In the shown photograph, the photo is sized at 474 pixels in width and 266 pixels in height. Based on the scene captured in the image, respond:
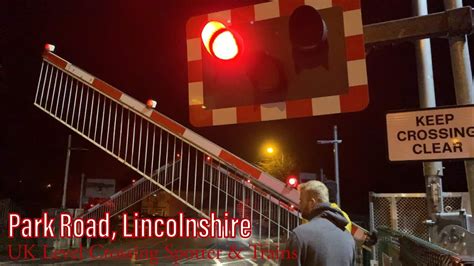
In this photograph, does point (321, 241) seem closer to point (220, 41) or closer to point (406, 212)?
point (220, 41)

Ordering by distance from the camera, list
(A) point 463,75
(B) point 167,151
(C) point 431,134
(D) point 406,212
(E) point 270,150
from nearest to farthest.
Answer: (C) point 431,134 → (A) point 463,75 → (B) point 167,151 → (D) point 406,212 → (E) point 270,150

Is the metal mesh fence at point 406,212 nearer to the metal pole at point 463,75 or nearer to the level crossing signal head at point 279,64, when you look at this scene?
the metal pole at point 463,75

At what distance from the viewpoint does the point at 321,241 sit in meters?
2.82

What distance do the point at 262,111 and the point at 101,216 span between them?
54.0 ft

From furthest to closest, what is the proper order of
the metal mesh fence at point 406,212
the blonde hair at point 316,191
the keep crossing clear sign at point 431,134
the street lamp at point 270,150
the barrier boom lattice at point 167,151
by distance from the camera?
the street lamp at point 270,150
the metal mesh fence at point 406,212
the barrier boom lattice at point 167,151
the blonde hair at point 316,191
the keep crossing clear sign at point 431,134

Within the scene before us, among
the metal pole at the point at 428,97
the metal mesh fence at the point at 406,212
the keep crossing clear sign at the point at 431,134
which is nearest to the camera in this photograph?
the keep crossing clear sign at the point at 431,134

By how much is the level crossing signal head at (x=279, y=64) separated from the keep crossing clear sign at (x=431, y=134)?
410 millimetres

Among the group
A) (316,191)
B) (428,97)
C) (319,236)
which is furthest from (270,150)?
(319,236)

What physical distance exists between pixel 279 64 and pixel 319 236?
1.15 m

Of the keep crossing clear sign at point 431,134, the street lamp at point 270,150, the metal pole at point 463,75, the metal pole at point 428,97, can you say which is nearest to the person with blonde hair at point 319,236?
the keep crossing clear sign at point 431,134

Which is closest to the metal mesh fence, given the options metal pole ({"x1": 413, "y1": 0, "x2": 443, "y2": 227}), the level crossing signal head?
metal pole ({"x1": 413, "y1": 0, "x2": 443, "y2": 227})

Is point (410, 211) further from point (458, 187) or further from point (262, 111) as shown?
point (458, 187)

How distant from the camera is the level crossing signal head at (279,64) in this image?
8.91 ft

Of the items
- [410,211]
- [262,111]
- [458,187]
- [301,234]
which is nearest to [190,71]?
[262,111]
